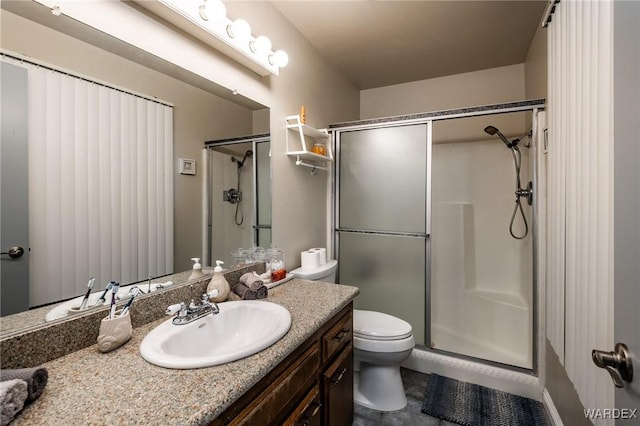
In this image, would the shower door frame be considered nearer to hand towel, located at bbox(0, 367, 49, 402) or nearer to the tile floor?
the tile floor

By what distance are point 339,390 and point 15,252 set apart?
1.31m

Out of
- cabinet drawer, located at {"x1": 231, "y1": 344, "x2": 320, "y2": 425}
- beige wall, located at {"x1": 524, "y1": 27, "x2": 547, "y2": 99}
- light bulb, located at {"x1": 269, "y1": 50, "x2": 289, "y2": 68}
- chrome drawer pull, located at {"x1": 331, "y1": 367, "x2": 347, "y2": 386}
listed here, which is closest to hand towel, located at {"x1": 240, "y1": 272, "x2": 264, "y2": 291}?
cabinet drawer, located at {"x1": 231, "y1": 344, "x2": 320, "y2": 425}

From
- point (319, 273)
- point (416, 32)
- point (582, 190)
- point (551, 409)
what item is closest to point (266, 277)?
point (319, 273)

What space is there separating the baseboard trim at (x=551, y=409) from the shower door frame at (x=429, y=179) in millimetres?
122

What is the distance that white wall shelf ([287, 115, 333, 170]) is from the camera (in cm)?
194

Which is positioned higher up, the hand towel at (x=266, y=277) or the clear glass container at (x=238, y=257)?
the clear glass container at (x=238, y=257)

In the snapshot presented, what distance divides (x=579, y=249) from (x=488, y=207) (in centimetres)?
203

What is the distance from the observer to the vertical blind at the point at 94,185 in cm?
85

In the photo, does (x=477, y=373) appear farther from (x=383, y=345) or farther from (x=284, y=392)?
(x=284, y=392)

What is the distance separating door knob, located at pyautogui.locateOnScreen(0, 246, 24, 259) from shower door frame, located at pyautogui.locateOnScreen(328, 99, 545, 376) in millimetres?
1926

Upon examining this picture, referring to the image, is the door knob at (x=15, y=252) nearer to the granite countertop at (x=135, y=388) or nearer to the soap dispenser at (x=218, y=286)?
the granite countertop at (x=135, y=388)

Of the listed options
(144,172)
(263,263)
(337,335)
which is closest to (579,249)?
(337,335)

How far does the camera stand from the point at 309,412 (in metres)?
1.07

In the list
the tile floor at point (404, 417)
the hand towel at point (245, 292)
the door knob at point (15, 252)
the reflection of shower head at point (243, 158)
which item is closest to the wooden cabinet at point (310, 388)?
the tile floor at point (404, 417)
